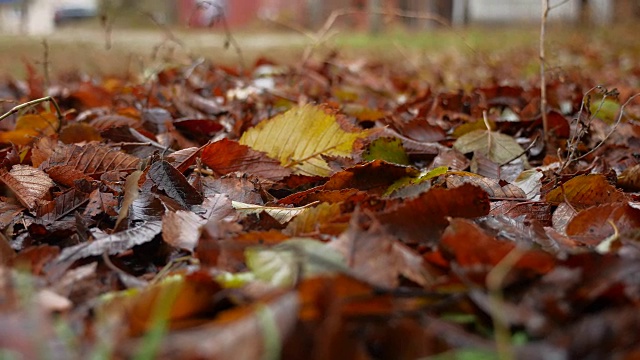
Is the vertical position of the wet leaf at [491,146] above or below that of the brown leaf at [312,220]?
below

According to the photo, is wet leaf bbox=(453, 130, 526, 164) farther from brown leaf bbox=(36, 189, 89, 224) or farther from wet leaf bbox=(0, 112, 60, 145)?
wet leaf bbox=(0, 112, 60, 145)

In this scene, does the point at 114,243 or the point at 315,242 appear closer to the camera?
the point at 315,242

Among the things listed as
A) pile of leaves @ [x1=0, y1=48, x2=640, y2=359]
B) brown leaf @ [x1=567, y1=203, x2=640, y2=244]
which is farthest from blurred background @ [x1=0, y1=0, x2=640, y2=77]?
brown leaf @ [x1=567, y1=203, x2=640, y2=244]

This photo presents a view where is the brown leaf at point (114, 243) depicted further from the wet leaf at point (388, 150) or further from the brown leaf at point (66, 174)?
the wet leaf at point (388, 150)

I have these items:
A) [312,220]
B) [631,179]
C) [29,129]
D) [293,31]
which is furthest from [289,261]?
[293,31]

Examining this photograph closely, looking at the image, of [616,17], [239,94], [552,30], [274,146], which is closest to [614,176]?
[274,146]

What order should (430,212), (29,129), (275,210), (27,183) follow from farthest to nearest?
(29,129) < (27,183) < (275,210) < (430,212)

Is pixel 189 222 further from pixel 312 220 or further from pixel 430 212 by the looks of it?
pixel 430 212

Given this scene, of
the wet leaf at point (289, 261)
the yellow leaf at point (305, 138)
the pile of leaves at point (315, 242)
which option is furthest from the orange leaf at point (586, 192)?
the wet leaf at point (289, 261)
